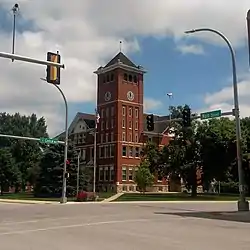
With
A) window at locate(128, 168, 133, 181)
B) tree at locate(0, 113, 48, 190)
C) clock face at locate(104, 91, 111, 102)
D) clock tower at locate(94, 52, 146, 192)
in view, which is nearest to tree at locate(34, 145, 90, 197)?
tree at locate(0, 113, 48, 190)

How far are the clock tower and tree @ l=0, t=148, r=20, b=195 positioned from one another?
15.9 metres

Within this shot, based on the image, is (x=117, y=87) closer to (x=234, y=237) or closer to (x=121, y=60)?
(x=121, y=60)

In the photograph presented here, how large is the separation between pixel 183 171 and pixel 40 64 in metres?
50.7

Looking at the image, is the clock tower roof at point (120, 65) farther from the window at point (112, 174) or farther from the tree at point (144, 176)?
the tree at point (144, 176)

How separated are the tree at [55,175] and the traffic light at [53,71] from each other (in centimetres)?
4541

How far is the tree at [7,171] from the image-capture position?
84.9m

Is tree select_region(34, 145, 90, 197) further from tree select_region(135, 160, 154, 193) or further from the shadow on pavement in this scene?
the shadow on pavement

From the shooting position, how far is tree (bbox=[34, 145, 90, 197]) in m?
64.1

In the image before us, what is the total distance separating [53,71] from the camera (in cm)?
1902

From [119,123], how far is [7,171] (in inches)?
862

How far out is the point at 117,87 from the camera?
90875 mm

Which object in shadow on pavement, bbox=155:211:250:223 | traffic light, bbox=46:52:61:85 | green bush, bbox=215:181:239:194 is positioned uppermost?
traffic light, bbox=46:52:61:85

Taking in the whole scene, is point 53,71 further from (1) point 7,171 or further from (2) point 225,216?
(1) point 7,171

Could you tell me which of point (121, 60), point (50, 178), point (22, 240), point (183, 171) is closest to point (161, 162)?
point (183, 171)
